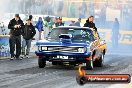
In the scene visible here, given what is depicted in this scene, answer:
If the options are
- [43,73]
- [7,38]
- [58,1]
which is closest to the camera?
[43,73]

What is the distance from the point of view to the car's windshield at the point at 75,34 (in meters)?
13.5

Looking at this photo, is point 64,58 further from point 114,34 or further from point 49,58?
point 114,34

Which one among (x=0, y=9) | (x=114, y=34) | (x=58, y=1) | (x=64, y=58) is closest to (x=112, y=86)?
(x=64, y=58)

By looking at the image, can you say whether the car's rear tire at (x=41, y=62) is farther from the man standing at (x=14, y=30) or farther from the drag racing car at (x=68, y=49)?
the man standing at (x=14, y=30)

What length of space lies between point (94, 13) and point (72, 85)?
86.1 ft

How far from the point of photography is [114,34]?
2814cm

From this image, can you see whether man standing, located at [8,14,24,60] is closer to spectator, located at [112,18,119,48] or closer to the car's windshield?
the car's windshield

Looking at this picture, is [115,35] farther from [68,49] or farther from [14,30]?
[68,49]

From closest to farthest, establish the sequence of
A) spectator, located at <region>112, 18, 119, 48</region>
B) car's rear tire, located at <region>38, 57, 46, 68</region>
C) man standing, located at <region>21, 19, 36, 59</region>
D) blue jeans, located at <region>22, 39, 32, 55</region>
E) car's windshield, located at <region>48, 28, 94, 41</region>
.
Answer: car's rear tire, located at <region>38, 57, 46, 68</region> → car's windshield, located at <region>48, 28, 94, 41</region> → man standing, located at <region>21, 19, 36, 59</region> → blue jeans, located at <region>22, 39, 32, 55</region> → spectator, located at <region>112, 18, 119, 48</region>

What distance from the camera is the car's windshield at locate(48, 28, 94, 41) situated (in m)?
13.5

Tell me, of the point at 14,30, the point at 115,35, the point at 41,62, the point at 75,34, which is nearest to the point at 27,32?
the point at 14,30

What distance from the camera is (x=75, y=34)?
44.7 ft

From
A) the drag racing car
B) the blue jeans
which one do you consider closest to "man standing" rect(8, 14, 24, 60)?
the blue jeans

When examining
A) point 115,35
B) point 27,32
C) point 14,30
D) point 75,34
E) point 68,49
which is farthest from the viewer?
point 115,35
